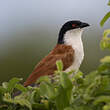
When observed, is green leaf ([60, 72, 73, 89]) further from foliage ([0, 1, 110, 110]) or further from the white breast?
the white breast

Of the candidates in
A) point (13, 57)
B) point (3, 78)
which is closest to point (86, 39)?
point (13, 57)

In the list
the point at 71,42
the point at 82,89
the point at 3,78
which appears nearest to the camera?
the point at 82,89

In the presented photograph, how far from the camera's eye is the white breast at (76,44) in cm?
446

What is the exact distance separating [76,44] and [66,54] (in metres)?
0.41

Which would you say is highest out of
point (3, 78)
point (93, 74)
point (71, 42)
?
point (93, 74)

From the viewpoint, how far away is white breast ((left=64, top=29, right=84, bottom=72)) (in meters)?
4.46

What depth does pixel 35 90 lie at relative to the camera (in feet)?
4.99

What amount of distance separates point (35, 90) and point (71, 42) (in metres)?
3.43

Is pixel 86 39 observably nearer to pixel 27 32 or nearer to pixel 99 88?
pixel 27 32

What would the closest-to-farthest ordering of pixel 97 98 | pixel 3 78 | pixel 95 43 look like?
pixel 97 98
pixel 3 78
pixel 95 43

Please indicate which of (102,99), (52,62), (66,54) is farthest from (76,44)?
(102,99)

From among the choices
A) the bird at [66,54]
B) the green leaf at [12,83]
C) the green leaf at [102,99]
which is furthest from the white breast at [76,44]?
the green leaf at [102,99]

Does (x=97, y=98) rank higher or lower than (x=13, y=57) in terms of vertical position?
higher

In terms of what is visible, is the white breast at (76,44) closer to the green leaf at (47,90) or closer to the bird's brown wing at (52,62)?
the bird's brown wing at (52,62)
